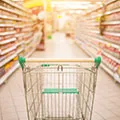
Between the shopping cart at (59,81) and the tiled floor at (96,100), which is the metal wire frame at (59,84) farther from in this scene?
the tiled floor at (96,100)

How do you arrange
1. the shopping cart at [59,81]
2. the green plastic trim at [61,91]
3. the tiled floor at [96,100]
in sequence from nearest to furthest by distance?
1. the shopping cart at [59,81]
2. the green plastic trim at [61,91]
3. the tiled floor at [96,100]

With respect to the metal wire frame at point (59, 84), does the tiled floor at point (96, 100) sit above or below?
below

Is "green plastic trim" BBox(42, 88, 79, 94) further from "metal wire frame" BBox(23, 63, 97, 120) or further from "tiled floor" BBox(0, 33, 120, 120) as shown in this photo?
"tiled floor" BBox(0, 33, 120, 120)

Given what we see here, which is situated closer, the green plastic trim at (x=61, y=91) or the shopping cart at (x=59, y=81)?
the shopping cart at (x=59, y=81)

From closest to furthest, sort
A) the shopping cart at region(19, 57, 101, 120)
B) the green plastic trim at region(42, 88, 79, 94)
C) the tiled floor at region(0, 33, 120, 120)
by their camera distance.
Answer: the shopping cart at region(19, 57, 101, 120), the green plastic trim at region(42, 88, 79, 94), the tiled floor at region(0, 33, 120, 120)

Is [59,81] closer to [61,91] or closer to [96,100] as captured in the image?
[61,91]

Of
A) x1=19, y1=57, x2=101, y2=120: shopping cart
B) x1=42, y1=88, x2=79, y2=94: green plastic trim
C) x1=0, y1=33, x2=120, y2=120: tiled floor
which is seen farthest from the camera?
x1=0, y1=33, x2=120, y2=120: tiled floor

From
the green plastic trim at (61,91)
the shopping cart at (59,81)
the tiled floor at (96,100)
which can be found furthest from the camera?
the tiled floor at (96,100)

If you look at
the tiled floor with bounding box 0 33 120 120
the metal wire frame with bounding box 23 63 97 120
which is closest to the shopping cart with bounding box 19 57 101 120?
the metal wire frame with bounding box 23 63 97 120

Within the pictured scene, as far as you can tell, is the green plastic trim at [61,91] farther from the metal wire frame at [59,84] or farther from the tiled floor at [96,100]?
the tiled floor at [96,100]

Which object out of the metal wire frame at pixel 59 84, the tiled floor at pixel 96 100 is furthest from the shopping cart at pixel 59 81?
the tiled floor at pixel 96 100

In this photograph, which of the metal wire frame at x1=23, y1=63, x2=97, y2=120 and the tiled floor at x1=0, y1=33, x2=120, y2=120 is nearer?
the metal wire frame at x1=23, y1=63, x2=97, y2=120

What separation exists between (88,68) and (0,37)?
2.59 meters

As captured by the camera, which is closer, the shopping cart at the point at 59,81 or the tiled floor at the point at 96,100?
the shopping cart at the point at 59,81
